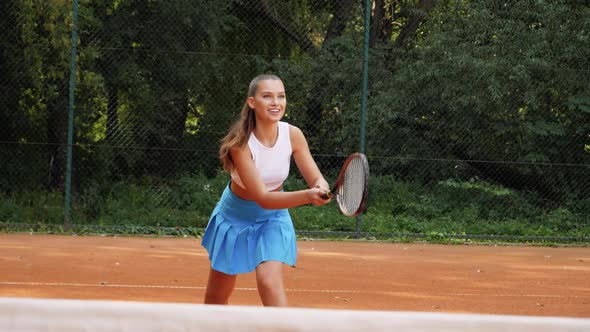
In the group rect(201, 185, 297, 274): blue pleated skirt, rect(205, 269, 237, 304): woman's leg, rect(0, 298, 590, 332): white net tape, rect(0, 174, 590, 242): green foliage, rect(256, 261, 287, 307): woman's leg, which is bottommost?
rect(0, 174, 590, 242): green foliage

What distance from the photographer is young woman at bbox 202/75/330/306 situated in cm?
392

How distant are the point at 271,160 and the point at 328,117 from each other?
7.79 m

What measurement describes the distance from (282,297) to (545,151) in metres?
8.55

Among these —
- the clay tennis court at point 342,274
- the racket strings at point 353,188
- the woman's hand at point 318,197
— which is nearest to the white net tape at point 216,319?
the woman's hand at point 318,197

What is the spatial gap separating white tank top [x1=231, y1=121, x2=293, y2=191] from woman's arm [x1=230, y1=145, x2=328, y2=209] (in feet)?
0.20

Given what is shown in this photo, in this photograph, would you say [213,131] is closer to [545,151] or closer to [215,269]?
[545,151]

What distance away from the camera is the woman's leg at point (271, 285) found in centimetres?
371

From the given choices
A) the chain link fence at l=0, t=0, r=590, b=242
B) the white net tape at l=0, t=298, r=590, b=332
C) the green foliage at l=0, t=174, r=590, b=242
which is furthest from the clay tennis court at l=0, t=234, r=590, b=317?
the white net tape at l=0, t=298, r=590, b=332

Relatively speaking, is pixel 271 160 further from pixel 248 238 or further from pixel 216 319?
pixel 216 319

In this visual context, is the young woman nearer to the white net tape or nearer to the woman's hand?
the woman's hand

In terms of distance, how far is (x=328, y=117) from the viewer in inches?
465

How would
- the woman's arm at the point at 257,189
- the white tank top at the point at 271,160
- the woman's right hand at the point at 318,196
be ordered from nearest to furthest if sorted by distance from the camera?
the woman's right hand at the point at 318,196 < the woman's arm at the point at 257,189 < the white tank top at the point at 271,160

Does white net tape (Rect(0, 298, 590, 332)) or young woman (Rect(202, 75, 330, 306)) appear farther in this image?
young woman (Rect(202, 75, 330, 306))

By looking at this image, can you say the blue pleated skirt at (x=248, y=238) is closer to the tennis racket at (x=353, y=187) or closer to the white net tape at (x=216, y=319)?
the tennis racket at (x=353, y=187)
